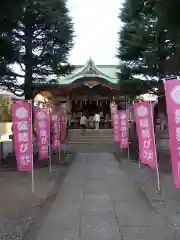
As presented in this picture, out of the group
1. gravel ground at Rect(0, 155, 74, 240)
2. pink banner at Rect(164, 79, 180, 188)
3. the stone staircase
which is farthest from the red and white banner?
pink banner at Rect(164, 79, 180, 188)

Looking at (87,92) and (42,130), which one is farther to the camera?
(87,92)

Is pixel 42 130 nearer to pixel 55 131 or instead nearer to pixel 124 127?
pixel 55 131

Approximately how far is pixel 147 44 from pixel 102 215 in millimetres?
10270

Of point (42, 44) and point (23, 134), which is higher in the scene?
point (42, 44)

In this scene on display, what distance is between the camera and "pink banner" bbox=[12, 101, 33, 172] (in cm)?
933

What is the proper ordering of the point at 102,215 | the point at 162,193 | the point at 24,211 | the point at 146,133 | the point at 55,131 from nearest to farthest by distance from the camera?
the point at 102,215
the point at 24,211
the point at 162,193
the point at 146,133
the point at 55,131

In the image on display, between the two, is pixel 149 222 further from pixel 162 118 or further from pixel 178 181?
pixel 162 118

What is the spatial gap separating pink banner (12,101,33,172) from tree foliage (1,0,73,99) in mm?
7210

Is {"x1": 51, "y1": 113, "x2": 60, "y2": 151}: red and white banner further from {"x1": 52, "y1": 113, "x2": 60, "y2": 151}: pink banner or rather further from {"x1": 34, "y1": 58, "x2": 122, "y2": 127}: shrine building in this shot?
{"x1": 34, "y1": 58, "x2": 122, "y2": 127}: shrine building

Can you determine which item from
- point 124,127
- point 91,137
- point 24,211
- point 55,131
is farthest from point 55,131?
point 91,137

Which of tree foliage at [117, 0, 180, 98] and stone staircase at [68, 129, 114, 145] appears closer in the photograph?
tree foliage at [117, 0, 180, 98]

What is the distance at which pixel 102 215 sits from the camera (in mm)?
6652

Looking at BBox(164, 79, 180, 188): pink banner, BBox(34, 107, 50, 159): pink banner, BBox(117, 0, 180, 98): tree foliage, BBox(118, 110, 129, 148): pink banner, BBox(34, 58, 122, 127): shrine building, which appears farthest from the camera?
BBox(34, 58, 122, 127): shrine building

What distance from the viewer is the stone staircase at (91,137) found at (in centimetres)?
2494
